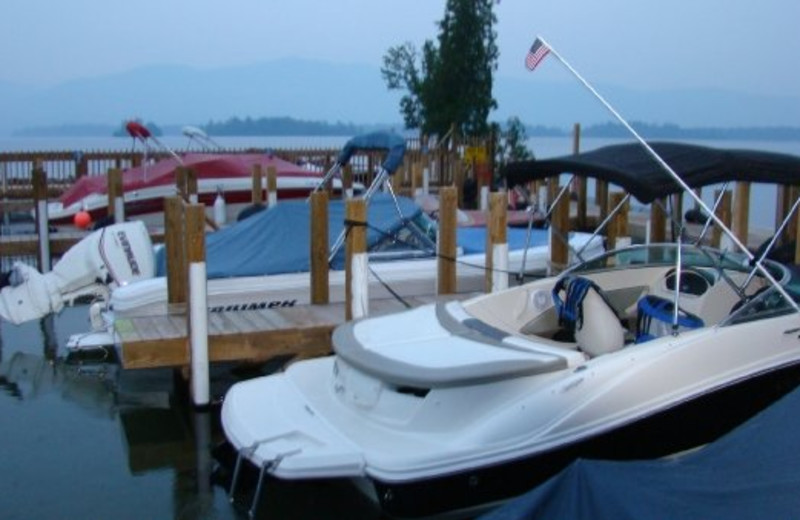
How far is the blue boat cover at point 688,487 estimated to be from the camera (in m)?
3.48

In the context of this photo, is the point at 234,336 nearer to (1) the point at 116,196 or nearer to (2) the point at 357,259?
(2) the point at 357,259

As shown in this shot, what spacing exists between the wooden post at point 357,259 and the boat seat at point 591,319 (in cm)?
→ 224

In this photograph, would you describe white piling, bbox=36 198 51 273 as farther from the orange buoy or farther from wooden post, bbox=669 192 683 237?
wooden post, bbox=669 192 683 237

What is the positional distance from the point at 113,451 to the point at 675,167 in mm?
4708

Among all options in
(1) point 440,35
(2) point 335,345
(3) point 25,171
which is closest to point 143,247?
(2) point 335,345

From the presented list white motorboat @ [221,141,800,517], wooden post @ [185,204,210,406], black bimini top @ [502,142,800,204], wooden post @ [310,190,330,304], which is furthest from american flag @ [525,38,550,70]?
wooden post @ [185,204,210,406]

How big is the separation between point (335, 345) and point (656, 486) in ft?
9.65

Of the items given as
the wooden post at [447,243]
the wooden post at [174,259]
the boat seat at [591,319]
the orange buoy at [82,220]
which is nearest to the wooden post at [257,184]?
the orange buoy at [82,220]

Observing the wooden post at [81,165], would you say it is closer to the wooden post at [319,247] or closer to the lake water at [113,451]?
the lake water at [113,451]

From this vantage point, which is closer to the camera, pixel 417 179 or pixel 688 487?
pixel 688 487

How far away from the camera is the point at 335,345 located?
6.23 metres

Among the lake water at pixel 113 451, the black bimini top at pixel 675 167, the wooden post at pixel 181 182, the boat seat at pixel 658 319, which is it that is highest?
the black bimini top at pixel 675 167

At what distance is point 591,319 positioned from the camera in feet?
20.7

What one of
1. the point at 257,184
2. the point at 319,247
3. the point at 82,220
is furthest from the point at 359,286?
the point at 82,220
